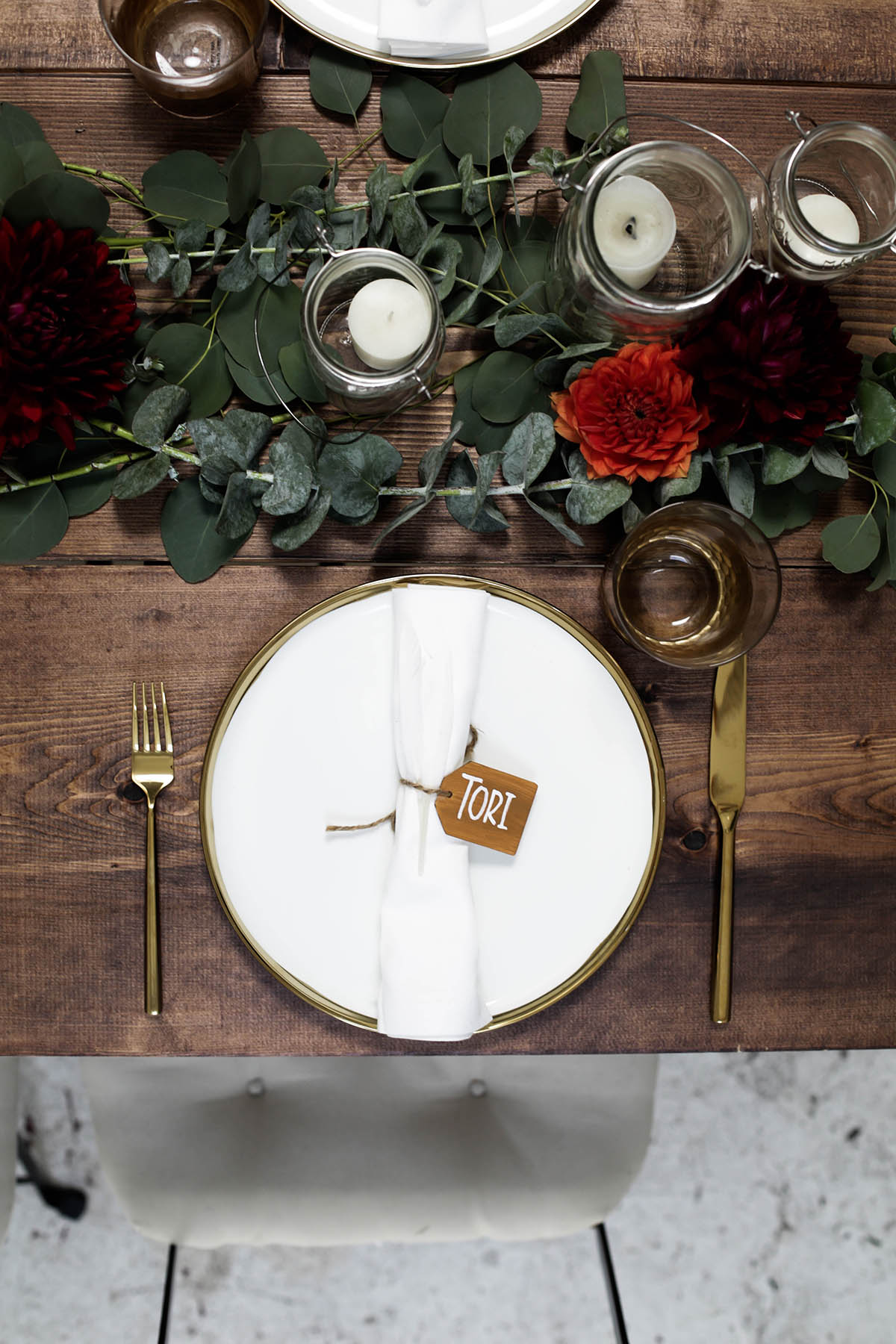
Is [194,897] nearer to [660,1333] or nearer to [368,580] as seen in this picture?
[368,580]

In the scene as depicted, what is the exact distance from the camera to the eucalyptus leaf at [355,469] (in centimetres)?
58

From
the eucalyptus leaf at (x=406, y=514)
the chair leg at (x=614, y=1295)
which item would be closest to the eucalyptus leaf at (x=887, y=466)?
the eucalyptus leaf at (x=406, y=514)

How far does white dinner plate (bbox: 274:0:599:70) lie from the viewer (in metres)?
0.58

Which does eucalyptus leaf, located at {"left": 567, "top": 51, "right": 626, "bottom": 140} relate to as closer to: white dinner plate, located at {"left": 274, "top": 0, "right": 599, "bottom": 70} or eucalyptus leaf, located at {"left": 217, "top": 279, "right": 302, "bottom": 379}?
white dinner plate, located at {"left": 274, "top": 0, "right": 599, "bottom": 70}

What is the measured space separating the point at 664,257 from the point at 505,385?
0.13 meters

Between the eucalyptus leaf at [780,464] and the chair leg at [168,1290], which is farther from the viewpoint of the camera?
the chair leg at [168,1290]

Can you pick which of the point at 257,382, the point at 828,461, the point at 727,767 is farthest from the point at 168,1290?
the point at 828,461

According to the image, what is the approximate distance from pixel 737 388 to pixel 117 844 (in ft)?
1.78

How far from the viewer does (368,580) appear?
0.62 metres

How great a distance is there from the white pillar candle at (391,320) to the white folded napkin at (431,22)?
0.60ft

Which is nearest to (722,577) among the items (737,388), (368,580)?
(737,388)

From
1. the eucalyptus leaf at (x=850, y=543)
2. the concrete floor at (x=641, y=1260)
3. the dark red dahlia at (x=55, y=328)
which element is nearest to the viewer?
the dark red dahlia at (x=55, y=328)

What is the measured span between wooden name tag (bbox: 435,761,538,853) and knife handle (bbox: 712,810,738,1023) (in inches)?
6.2

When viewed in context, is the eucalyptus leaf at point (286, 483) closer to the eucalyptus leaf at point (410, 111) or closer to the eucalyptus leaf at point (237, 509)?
the eucalyptus leaf at point (237, 509)
